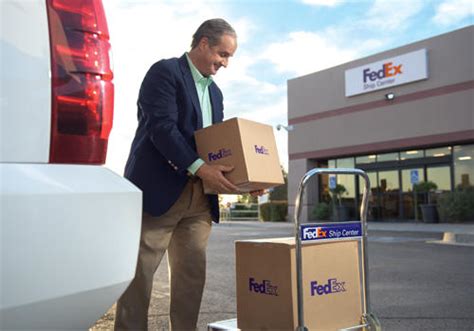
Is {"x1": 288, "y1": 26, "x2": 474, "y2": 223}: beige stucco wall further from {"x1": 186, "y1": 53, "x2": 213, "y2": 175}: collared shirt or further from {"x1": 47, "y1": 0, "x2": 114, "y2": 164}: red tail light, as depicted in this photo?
{"x1": 47, "y1": 0, "x2": 114, "y2": 164}: red tail light

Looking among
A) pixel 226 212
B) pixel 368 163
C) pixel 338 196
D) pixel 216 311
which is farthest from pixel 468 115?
pixel 216 311

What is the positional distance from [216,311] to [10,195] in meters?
3.43

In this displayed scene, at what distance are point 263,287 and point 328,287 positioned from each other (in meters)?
0.33

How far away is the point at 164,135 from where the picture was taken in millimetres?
2508

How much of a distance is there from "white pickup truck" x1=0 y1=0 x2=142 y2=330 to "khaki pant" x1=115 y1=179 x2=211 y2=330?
1219 mm

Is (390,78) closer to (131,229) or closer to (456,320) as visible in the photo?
(456,320)

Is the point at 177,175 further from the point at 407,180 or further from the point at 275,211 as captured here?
the point at 275,211

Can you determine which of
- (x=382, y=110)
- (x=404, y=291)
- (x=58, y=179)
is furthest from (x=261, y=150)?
(x=382, y=110)

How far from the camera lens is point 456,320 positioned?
4016 millimetres

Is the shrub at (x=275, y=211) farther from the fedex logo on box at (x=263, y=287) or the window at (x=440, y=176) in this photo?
the fedex logo on box at (x=263, y=287)

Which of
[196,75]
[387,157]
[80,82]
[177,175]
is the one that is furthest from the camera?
[387,157]

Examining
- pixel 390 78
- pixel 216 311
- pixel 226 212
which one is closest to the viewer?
pixel 216 311

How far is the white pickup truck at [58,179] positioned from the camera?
1174 millimetres

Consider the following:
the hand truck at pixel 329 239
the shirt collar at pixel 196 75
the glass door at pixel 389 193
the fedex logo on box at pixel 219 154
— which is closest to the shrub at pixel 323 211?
the glass door at pixel 389 193
